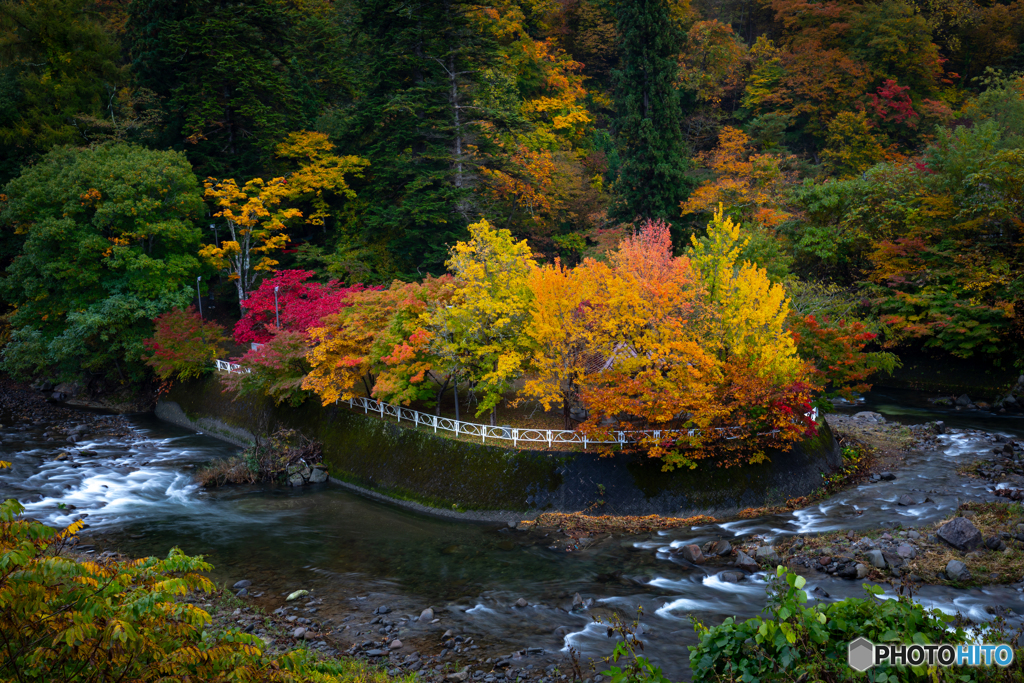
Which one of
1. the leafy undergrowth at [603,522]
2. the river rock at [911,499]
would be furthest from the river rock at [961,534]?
the leafy undergrowth at [603,522]

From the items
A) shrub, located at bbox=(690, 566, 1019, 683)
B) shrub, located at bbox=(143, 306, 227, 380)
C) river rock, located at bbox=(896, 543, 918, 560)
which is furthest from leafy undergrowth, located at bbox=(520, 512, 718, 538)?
shrub, located at bbox=(143, 306, 227, 380)

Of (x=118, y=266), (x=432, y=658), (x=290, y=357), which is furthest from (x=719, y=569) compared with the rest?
(x=118, y=266)

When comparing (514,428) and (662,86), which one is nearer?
(514,428)

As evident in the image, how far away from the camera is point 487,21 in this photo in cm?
4281

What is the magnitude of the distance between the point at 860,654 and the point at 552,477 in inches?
591

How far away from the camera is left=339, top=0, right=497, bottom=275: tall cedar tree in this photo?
3734 cm

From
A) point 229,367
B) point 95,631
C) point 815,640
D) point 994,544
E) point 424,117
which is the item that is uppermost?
point 424,117

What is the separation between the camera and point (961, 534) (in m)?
16.3

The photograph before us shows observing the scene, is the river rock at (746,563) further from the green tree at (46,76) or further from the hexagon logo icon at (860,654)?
the green tree at (46,76)

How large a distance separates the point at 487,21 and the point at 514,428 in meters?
32.0

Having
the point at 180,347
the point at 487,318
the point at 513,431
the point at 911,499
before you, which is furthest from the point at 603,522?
the point at 180,347

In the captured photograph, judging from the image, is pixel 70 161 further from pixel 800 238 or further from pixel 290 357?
pixel 800 238

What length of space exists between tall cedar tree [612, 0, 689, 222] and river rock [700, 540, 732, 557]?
Answer: 26.1 metres

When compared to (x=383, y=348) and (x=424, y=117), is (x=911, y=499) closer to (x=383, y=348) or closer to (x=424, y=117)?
(x=383, y=348)
